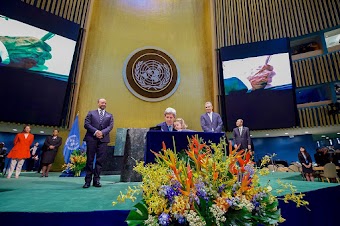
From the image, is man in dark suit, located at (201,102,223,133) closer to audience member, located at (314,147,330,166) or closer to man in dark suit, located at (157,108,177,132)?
man in dark suit, located at (157,108,177,132)

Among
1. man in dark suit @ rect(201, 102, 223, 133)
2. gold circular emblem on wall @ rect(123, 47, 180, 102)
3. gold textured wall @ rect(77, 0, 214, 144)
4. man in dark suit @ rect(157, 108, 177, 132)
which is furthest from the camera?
gold circular emblem on wall @ rect(123, 47, 180, 102)

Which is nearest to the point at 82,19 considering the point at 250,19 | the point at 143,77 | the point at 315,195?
the point at 143,77

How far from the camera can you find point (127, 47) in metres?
6.78

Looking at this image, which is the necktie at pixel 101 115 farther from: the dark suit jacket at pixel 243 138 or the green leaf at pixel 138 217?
the dark suit jacket at pixel 243 138

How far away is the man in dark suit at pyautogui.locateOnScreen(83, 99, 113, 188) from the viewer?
9.14 ft

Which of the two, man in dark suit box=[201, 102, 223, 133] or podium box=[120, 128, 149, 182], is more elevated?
man in dark suit box=[201, 102, 223, 133]

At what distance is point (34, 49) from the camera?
5691 millimetres

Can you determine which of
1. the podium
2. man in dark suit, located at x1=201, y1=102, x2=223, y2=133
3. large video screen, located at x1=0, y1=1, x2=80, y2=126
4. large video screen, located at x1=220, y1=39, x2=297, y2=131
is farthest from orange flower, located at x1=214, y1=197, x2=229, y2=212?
large video screen, located at x1=220, y1=39, x2=297, y2=131

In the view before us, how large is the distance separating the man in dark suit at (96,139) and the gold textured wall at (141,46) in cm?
333

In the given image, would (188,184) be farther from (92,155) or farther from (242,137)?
(242,137)

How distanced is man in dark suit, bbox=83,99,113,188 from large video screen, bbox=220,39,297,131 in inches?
216

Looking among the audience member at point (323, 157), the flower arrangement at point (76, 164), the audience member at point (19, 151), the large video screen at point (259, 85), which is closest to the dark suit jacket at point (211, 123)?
the flower arrangement at point (76, 164)

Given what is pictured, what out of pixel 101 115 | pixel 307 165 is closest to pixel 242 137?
pixel 307 165

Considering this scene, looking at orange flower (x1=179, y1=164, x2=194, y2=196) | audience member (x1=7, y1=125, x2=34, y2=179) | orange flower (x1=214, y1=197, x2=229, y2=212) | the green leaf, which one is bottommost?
the green leaf
